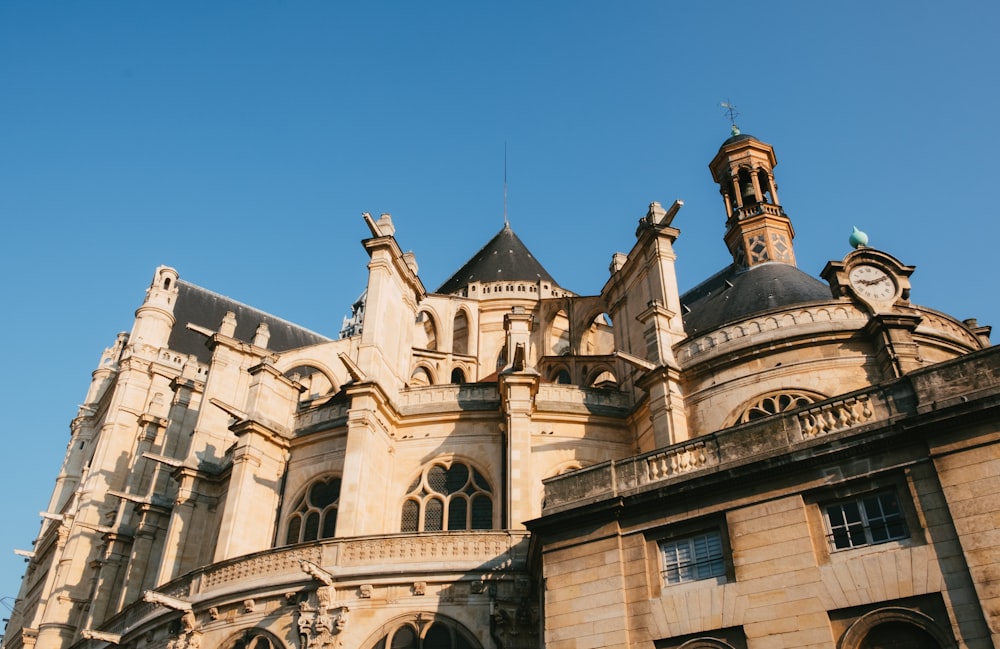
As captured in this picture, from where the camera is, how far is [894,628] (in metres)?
11.6

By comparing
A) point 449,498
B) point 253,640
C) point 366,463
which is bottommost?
point 253,640

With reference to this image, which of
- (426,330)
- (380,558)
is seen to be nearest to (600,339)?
(426,330)

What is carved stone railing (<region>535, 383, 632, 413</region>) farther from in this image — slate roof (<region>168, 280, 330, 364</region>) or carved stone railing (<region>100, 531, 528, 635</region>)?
slate roof (<region>168, 280, 330, 364</region>)

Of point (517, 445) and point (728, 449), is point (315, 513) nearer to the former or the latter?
point (517, 445)

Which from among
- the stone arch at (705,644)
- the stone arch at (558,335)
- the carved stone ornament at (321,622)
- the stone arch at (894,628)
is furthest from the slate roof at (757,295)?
the carved stone ornament at (321,622)

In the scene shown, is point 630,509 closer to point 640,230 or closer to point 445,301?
point 640,230

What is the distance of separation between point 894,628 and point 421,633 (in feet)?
31.0

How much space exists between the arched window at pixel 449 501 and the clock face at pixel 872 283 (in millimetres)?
11023

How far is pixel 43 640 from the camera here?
30.9m

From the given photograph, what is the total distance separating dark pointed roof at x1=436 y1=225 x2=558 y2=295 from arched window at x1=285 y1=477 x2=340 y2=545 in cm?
1665

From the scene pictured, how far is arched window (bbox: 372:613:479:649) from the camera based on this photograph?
56.5ft

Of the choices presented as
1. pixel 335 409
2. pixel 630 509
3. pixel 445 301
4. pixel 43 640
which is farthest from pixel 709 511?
pixel 43 640

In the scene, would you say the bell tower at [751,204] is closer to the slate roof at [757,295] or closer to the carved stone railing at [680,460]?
the slate roof at [757,295]

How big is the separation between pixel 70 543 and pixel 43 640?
4510 mm
